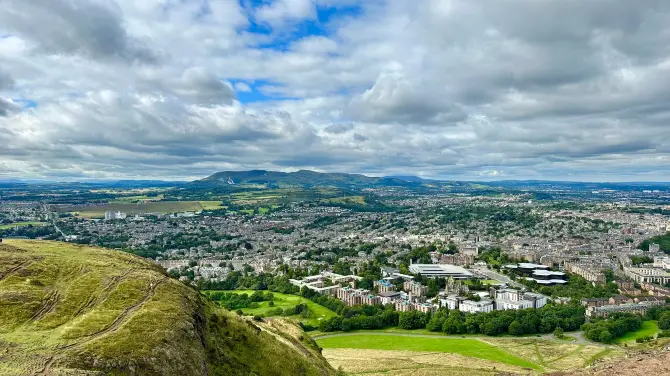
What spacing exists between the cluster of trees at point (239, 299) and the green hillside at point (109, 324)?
68.4m

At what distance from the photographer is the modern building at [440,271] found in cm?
14075

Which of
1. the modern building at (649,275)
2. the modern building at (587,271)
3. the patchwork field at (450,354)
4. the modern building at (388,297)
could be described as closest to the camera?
the patchwork field at (450,354)

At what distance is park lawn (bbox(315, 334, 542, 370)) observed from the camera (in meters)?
76.9

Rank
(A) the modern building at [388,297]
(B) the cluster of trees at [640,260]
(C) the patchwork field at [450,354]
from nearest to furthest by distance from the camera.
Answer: (C) the patchwork field at [450,354] < (A) the modern building at [388,297] < (B) the cluster of trees at [640,260]

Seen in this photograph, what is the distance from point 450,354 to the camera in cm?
7675

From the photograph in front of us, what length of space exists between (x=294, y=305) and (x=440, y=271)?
178 ft

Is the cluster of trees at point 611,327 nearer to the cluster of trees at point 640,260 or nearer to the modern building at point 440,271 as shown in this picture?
the modern building at point 440,271

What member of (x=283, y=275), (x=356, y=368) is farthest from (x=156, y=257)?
(x=356, y=368)

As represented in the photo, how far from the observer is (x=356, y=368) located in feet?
221

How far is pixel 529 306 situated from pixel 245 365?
87.3 m

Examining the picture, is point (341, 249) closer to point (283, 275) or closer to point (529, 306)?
point (283, 275)

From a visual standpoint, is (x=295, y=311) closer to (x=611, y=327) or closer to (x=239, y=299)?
(x=239, y=299)

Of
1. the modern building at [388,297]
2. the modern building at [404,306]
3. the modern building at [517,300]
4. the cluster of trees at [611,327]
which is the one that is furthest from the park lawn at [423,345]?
the modern building at [517,300]

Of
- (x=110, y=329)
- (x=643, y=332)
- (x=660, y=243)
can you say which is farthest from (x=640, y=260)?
(x=110, y=329)
